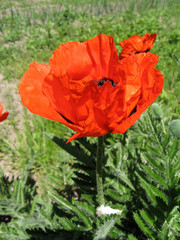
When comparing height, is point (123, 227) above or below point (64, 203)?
below

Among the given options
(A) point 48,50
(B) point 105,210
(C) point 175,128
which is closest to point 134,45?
(C) point 175,128

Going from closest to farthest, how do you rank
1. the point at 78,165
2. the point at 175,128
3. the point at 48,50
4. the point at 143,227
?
1. the point at 143,227
2. the point at 78,165
3. the point at 175,128
4. the point at 48,50

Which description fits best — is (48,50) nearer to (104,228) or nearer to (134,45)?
(134,45)

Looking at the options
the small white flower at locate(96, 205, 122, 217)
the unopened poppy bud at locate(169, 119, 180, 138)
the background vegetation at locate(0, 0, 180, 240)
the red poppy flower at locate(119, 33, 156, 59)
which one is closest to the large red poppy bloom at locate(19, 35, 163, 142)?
the background vegetation at locate(0, 0, 180, 240)

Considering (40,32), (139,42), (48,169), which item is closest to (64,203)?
(48,169)

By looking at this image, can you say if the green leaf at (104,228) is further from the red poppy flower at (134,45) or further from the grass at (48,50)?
the red poppy flower at (134,45)

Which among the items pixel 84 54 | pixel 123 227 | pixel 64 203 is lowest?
pixel 123 227

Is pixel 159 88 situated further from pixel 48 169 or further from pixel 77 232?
pixel 48 169
